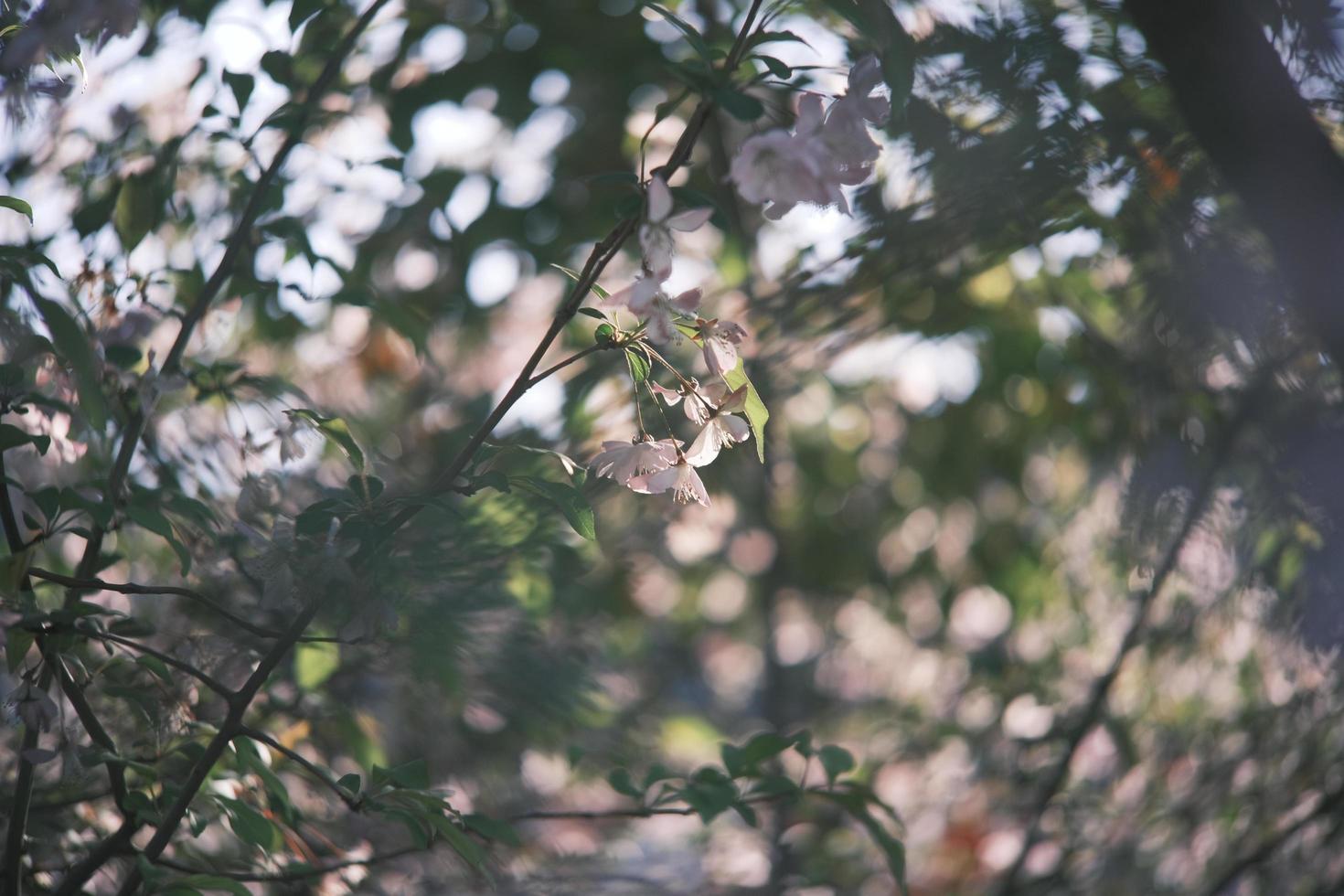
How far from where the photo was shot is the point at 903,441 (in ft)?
6.70

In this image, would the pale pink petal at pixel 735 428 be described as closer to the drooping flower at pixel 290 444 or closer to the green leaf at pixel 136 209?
the drooping flower at pixel 290 444

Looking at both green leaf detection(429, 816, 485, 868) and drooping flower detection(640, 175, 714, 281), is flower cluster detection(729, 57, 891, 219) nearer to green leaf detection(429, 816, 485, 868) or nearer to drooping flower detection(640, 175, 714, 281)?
drooping flower detection(640, 175, 714, 281)

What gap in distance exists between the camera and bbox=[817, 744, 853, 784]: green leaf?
0.77 metres

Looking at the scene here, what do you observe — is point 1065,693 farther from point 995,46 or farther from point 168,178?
point 168,178

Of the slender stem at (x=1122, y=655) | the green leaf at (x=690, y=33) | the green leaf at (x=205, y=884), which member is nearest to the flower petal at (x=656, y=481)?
the green leaf at (x=690, y=33)

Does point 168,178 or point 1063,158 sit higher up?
point 168,178

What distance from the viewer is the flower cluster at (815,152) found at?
20.4 inches

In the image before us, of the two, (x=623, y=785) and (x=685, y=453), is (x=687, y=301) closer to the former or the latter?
(x=685, y=453)

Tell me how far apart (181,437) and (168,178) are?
0.31m

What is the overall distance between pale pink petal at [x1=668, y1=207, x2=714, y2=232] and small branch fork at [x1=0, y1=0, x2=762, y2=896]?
0.02 meters

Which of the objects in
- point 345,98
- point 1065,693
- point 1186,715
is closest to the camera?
Result: point 345,98

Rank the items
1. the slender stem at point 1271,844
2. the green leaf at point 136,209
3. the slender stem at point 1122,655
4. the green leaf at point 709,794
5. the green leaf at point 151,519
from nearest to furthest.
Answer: the green leaf at point 151,519 → the green leaf at point 709,794 → the green leaf at point 136,209 → the slender stem at point 1122,655 → the slender stem at point 1271,844

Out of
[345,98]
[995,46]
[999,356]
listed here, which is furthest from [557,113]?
[995,46]

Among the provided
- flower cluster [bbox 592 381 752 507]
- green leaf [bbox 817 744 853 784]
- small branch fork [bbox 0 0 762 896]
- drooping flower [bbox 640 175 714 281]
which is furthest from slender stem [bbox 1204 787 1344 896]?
drooping flower [bbox 640 175 714 281]
